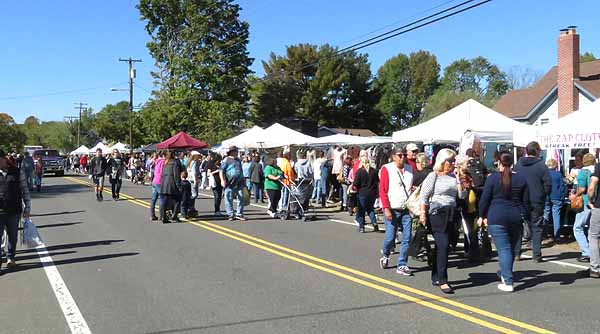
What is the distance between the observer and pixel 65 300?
6.76 m

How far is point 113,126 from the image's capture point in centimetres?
8006

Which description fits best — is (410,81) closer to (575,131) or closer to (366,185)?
(366,185)

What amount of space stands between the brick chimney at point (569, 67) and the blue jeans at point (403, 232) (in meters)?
22.9

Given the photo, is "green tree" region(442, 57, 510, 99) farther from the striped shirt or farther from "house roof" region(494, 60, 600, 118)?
the striped shirt

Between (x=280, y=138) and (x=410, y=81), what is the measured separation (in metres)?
67.5

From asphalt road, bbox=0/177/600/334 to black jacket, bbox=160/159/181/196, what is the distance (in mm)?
2235

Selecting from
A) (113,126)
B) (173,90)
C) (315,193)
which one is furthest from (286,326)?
(113,126)

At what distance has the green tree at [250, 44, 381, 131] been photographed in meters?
62.4

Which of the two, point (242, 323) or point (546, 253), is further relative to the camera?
point (546, 253)

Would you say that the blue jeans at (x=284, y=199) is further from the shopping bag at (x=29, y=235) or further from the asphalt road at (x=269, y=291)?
the shopping bag at (x=29, y=235)

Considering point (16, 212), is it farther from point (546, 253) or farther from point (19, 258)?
point (546, 253)

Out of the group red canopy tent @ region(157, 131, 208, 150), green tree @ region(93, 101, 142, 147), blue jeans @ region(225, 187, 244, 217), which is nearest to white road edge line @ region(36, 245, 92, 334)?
blue jeans @ region(225, 187, 244, 217)

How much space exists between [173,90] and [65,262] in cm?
4154

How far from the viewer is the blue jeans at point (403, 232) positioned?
8.01 m
